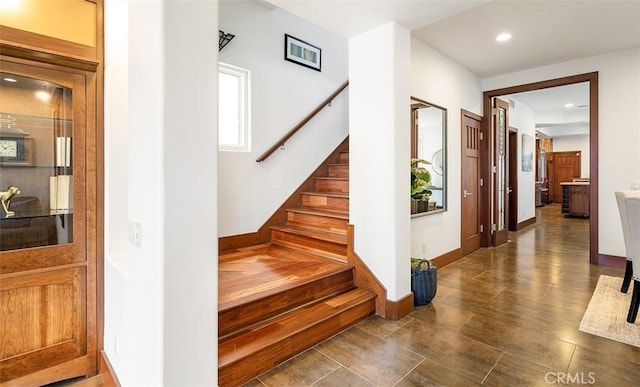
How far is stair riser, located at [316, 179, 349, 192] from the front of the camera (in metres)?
4.15

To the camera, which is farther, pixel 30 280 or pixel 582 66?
pixel 582 66

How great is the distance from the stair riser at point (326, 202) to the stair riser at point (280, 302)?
3.45ft

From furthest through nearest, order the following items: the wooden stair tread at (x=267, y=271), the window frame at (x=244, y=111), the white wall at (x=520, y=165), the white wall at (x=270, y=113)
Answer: the white wall at (x=520, y=165), the window frame at (x=244, y=111), the white wall at (x=270, y=113), the wooden stair tread at (x=267, y=271)

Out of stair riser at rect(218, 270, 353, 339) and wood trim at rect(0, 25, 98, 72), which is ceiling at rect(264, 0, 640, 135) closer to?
wood trim at rect(0, 25, 98, 72)

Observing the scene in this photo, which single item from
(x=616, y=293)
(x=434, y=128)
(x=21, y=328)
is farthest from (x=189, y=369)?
(x=616, y=293)

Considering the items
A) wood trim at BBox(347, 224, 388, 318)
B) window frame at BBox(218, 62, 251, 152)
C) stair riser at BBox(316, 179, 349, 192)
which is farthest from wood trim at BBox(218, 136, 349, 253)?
wood trim at BBox(347, 224, 388, 318)

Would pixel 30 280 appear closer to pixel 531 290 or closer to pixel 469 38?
pixel 531 290

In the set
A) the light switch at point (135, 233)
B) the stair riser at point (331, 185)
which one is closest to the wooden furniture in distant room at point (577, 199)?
the stair riser at point (331, 185)

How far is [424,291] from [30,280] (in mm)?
2898

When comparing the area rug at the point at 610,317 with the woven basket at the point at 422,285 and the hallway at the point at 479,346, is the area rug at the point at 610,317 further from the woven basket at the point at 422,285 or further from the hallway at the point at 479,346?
the woven basket at the point at 422,285

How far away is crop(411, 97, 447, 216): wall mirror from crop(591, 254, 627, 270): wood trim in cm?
221

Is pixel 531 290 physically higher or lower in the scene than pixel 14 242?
lower

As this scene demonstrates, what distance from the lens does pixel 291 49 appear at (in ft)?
13.7

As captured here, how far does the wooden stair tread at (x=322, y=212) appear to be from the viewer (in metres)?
3.59
